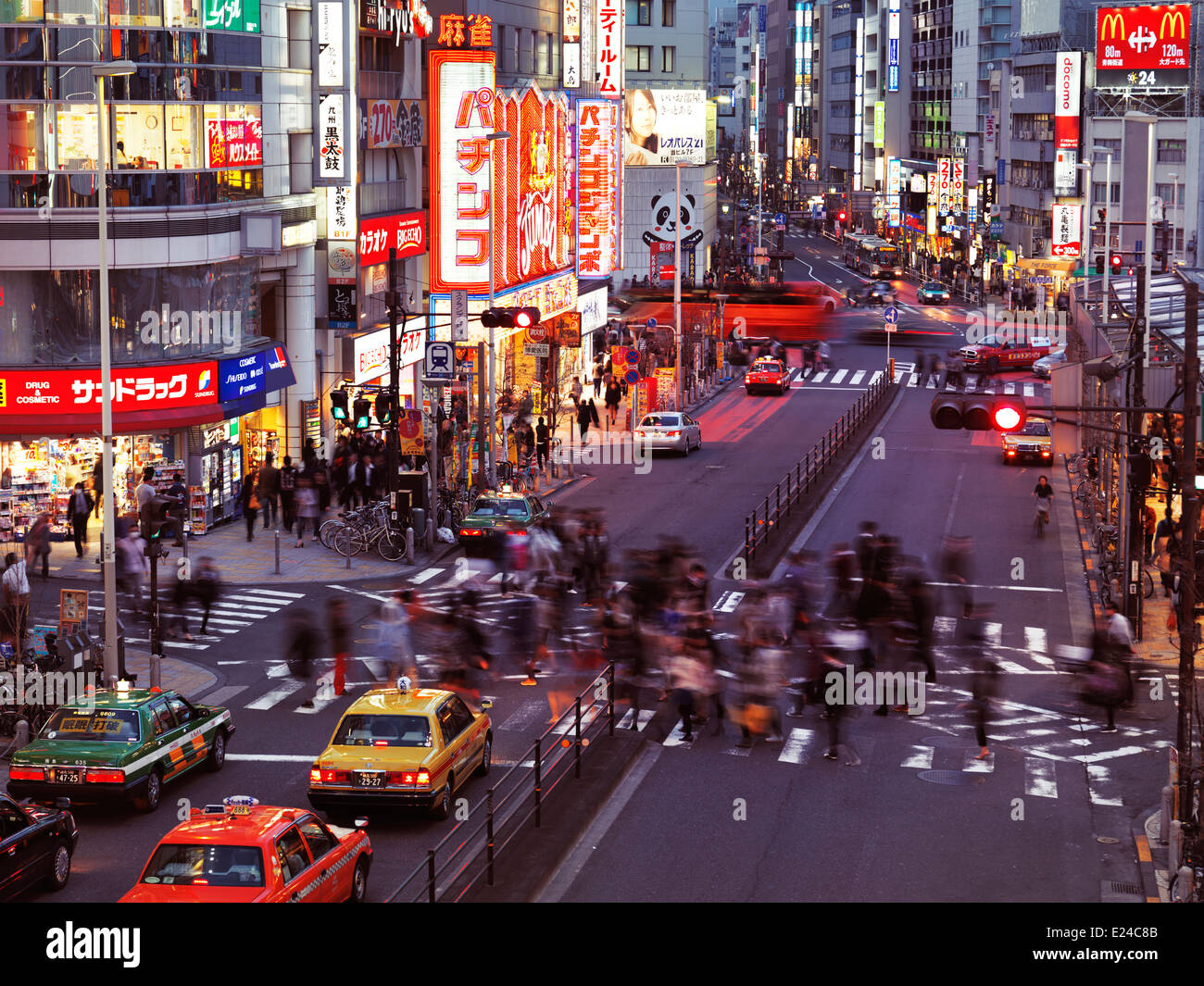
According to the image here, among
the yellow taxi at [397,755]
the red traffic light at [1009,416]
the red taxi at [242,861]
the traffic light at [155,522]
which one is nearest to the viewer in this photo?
the red taxi at [242,861]

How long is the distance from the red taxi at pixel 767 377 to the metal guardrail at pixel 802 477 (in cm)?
361

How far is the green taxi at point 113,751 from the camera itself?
74.4 ft

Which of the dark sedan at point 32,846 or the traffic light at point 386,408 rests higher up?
the traffic light at point 386,408

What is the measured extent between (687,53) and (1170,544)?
95.3 metres

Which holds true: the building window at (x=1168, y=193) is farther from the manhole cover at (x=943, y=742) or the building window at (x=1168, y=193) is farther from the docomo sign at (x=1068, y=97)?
the manhole cover at (x=943, y=742)

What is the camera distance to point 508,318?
43875 mm

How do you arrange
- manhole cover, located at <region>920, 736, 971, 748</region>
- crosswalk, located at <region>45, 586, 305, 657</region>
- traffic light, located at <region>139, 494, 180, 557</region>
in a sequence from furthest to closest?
crosswalk, located at <region>45, 586, 305, 657</region>
traffic light, located at <region>139, 494, 180, 557</region>
manhole cover, located at <region>920, 736, 971, 748</region>

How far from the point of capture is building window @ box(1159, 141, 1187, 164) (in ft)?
325

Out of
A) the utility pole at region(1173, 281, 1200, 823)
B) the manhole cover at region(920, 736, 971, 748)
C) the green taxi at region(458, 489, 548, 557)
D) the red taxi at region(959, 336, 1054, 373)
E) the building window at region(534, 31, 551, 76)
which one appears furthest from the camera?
the red taxi at region(959, 336, 1054, 373)

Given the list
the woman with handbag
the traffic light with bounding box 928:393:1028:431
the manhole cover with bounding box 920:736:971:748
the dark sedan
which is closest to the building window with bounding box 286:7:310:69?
the woman with handbag

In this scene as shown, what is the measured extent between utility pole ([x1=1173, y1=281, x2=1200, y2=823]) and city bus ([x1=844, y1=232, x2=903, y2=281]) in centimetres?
11083

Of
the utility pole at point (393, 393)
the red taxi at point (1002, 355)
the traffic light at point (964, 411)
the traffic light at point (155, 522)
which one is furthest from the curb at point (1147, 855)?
the red taxi at point (1002, 355)

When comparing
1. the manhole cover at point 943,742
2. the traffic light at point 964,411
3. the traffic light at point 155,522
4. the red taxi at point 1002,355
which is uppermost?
the traffic light at point 964,411

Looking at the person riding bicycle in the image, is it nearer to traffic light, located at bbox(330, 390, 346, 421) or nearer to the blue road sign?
the blue road sign
